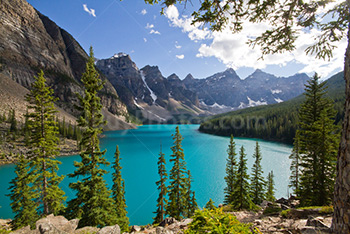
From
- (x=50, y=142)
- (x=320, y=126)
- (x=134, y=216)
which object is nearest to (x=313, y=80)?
(x=320, y=126)

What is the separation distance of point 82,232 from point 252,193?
20363mm

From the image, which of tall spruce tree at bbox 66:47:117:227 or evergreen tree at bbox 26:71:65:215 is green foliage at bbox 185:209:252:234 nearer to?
tall spruce tree at bbox 66:47:117:227

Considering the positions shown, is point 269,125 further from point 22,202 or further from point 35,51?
point 35,51

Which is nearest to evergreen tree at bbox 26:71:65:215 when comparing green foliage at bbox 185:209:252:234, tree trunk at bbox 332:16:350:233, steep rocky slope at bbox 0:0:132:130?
green foliage at bbox 185:209:252:234

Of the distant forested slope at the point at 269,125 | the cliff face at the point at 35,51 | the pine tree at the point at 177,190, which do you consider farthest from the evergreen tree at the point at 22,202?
the cliff face at the point at 35,51

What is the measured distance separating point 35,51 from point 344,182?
16509 centimetres

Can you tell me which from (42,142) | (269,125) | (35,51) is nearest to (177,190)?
(42,142)

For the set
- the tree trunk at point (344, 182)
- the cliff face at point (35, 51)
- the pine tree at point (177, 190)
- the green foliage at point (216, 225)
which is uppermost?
the cliff face at point (35, 51)

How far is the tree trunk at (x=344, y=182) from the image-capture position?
7.54 ft

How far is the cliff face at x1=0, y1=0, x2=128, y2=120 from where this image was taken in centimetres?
9638

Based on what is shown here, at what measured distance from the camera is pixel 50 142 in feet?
39.4

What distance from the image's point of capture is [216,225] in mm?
2445

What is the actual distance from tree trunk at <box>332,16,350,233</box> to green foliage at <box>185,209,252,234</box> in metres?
1.36

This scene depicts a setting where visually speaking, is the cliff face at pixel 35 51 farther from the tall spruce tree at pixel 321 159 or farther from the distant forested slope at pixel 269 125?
the tall spruce tree at pixel 321 159
